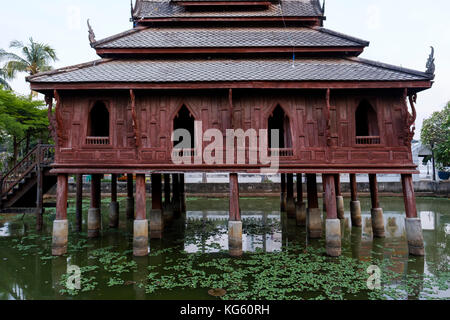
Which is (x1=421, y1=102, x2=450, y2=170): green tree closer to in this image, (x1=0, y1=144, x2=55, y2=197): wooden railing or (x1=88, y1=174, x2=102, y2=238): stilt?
(x1=88, y1=174, x2=102, y2=238): stilt

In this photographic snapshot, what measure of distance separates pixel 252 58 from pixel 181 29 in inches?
154

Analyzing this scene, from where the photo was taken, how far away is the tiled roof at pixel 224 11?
1241cm

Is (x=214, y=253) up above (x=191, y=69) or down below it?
below

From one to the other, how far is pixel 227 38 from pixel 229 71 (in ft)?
8.68

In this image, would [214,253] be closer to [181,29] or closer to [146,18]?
[181,29]

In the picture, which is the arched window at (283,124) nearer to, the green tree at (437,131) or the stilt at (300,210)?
the stilt at (300,210)

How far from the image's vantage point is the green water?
698 centimetres

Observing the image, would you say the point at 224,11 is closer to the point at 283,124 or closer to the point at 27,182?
the point at 283,124

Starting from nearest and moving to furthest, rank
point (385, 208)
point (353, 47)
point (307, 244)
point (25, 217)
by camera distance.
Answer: point (353, 47) → point (307, 244) → point (25, 217) → point (385, 208)

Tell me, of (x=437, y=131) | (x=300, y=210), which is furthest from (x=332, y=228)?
(x=437, y=131)

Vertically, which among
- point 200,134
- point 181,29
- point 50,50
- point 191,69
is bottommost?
point 200,134

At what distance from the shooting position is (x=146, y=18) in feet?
40.2

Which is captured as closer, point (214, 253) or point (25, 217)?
point (214, 253)
